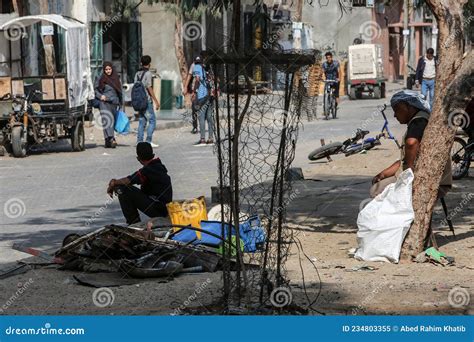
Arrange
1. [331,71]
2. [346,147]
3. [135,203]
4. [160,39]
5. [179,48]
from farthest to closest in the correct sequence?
[160,39] < [179,48] < [331,71] < [346,147] < [135,203]

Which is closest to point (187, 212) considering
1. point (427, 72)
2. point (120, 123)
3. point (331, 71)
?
point (120, 123)

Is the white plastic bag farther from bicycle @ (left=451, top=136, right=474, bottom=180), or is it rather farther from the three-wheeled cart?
the three-wheeled cart

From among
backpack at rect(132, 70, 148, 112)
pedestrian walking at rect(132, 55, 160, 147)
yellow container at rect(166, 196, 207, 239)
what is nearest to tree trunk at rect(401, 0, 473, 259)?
yellow container at rect(166, 196, 207, 239)

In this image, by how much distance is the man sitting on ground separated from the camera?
11.1m

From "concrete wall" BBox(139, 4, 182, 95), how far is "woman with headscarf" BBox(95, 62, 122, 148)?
636 inches

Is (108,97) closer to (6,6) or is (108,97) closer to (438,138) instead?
(6,6)

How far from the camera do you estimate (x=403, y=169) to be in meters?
9.88

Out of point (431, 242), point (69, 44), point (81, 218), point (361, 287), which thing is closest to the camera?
point (361, 287)

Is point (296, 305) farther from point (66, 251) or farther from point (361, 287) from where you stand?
point (66, 251)

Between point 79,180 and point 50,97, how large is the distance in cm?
556

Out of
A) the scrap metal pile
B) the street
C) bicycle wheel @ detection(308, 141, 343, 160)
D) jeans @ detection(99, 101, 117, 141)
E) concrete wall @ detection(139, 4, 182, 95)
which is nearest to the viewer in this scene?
the street

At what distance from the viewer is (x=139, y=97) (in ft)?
71.1

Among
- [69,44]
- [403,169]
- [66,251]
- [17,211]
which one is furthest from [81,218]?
[69,44]

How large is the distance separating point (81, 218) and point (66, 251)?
3.43 meters
